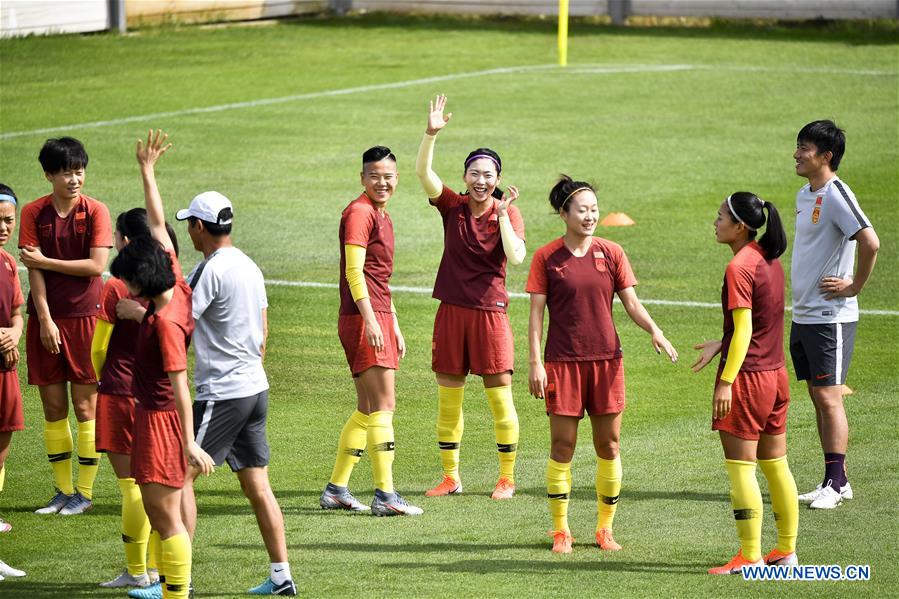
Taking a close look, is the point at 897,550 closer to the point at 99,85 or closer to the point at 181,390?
the point at 181,390

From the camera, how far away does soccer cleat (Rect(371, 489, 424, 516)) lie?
9.77 m

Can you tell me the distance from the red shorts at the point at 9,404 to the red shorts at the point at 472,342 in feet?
9.67

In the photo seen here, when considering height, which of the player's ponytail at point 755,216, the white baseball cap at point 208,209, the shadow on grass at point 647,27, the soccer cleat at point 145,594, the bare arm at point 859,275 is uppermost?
the shadow on grass at point 647,27

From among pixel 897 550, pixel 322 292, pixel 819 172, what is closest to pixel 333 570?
Result: pixel 897 550

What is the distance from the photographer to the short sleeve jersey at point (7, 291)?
923 centimetres

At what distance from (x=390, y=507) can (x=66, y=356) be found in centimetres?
248

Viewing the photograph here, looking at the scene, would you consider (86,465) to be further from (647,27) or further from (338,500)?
(647,27)

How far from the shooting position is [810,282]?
10.1m

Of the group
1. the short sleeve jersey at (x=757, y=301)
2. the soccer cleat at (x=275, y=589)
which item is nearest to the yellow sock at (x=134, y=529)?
the soccer cleat at (x=275, y=589)

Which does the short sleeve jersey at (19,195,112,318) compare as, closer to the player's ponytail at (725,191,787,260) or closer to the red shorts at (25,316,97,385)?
the red shorts at (25,316,97,385)

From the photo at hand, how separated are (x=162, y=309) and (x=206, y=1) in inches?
1292

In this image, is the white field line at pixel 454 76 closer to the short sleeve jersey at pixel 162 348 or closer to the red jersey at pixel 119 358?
the red jersey at pixel 119 358

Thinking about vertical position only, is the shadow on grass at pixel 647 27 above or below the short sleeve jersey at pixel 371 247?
above

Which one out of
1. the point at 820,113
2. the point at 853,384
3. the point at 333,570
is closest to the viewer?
the point at 333,570
